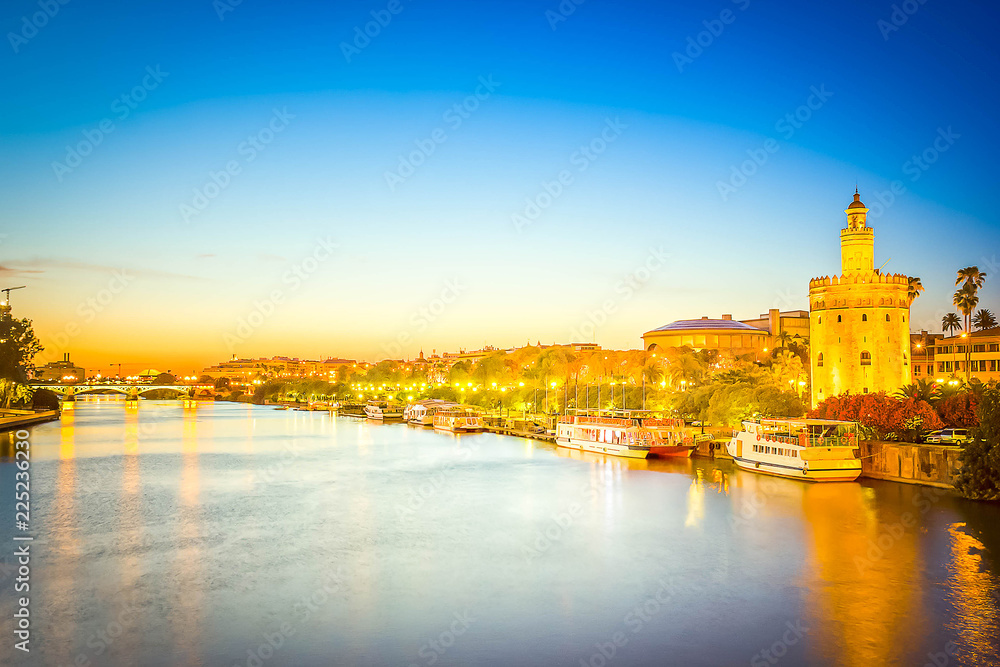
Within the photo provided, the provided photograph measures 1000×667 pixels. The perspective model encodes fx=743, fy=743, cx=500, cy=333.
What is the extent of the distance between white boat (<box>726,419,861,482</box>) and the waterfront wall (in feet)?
2.50

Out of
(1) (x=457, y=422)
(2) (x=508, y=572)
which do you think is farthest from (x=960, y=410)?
(1) (x=457, y=422)

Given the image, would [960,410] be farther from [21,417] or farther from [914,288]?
[21,417]

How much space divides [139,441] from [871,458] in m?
59.3

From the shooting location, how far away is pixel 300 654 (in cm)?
1509

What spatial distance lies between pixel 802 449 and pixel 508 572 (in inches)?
771

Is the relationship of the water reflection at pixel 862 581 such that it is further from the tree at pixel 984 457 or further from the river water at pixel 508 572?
the tree at pixel 984 457

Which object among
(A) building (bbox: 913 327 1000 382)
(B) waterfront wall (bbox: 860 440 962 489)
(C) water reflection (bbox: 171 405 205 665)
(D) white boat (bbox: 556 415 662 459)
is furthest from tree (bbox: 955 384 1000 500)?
(A) building (bbox: 913 327 1000 382)

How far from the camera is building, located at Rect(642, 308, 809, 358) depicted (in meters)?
117

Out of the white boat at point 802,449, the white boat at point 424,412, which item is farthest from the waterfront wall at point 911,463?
the white boat at point 424,412

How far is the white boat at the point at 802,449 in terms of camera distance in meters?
34.2

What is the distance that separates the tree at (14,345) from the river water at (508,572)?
130 feet

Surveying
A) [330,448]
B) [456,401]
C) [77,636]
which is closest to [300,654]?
[77,636]

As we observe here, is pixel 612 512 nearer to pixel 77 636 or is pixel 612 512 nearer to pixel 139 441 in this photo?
pixel 77 636

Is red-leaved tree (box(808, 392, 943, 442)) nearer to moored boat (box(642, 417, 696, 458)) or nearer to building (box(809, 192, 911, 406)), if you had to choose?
building (box(809, 192, 911, 406))
